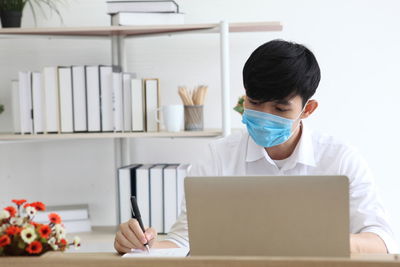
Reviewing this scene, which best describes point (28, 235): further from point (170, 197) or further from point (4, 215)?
point (170, 197)

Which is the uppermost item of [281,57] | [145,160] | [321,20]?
[321,20]

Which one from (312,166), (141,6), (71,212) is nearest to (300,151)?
(312,166)

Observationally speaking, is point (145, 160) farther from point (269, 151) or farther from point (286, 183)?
point (286, 183)

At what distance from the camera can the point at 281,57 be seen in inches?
59.9

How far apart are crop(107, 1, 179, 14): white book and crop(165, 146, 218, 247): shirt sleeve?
86cm

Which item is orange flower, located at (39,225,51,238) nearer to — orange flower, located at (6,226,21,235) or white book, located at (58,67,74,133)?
orange flower, located at (6,226,21,235)

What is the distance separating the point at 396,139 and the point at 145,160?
3.68 ft

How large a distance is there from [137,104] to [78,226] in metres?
0.61

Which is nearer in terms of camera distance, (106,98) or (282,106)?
(282,106)

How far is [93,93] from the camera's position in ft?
8.21

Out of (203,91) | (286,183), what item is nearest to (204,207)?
(286,183)

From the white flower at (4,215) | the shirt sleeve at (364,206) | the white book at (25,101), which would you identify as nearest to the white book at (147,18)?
the white book at (25,101)

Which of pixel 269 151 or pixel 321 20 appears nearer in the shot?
pixel 269 151

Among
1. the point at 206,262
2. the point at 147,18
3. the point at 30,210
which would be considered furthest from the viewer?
the point at 147,18
